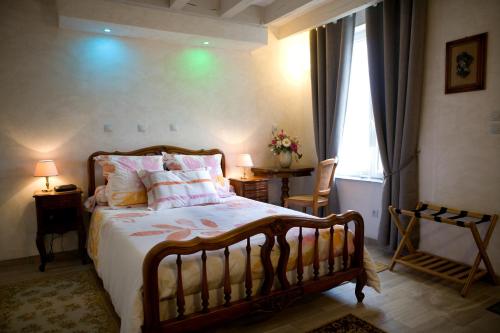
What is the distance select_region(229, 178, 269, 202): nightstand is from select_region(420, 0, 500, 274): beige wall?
5.67 feet

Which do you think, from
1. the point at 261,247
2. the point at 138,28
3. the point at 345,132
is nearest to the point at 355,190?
the point at 345,132

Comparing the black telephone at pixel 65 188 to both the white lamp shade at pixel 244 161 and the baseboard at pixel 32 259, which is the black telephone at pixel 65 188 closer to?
the baseboard at pixel 32 259

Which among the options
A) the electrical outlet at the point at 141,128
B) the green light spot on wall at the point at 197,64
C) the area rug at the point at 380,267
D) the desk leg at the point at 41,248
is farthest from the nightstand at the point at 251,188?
the desk leg at the point at 41,248

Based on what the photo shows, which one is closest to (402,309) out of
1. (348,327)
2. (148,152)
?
(348,327)

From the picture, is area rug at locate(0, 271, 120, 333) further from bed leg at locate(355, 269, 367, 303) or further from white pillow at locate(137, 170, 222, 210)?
bed leg at locate(355, 269, 367, 303)

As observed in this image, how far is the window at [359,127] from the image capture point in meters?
3.99

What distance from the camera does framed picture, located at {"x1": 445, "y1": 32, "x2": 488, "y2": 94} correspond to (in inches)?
113

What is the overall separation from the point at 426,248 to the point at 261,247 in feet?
6.66

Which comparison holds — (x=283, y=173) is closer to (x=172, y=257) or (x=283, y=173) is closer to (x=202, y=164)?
(x=202, y=164)

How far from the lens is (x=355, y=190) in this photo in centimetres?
413

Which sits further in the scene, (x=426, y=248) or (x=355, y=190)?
(x=355, y=190)

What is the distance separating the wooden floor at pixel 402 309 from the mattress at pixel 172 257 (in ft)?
0.74

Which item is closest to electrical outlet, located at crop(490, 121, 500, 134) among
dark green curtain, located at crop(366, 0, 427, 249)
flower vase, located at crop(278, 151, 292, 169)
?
dark green curtain, located at crop(366, 0, 427, 249)

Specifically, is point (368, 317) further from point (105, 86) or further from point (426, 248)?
point (105, 86)
